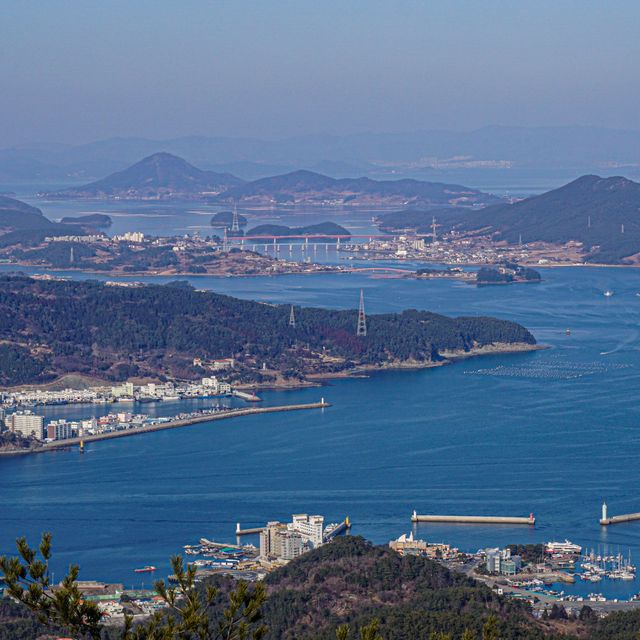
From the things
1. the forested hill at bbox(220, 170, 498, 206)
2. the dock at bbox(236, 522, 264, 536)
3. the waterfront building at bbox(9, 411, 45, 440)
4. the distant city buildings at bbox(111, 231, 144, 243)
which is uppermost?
the forested hill at bbox(220, 170, 498, 206)

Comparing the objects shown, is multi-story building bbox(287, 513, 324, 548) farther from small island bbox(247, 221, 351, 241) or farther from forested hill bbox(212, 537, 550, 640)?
small island bbox(247, 221, 351, 241)

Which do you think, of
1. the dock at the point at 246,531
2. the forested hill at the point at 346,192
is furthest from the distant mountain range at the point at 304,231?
the dock at the point at 246,531

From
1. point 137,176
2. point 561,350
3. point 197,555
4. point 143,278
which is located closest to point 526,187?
point 137,176

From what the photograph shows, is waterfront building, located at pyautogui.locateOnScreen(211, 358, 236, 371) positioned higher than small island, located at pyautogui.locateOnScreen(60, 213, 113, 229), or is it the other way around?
small island, located at pyautogui.locateOnScreen(60, 213, 113, 229)

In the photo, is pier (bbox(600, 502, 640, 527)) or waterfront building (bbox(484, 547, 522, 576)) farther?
pier (bbox(600, 502, 640, 527))

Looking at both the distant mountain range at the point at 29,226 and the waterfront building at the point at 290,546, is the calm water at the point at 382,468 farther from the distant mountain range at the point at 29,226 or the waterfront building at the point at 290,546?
the distant mountain range at the point at 29,226

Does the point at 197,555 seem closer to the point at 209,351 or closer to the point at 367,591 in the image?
the point at 367,591

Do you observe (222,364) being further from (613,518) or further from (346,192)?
(346,192)

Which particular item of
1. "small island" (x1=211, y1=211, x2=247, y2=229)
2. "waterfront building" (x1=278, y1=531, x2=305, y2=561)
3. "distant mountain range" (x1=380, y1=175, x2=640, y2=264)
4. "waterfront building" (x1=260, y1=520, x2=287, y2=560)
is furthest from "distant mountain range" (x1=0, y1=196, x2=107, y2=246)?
"waterfront building" (x1=278, y1=531, x2=305, y2=561)
